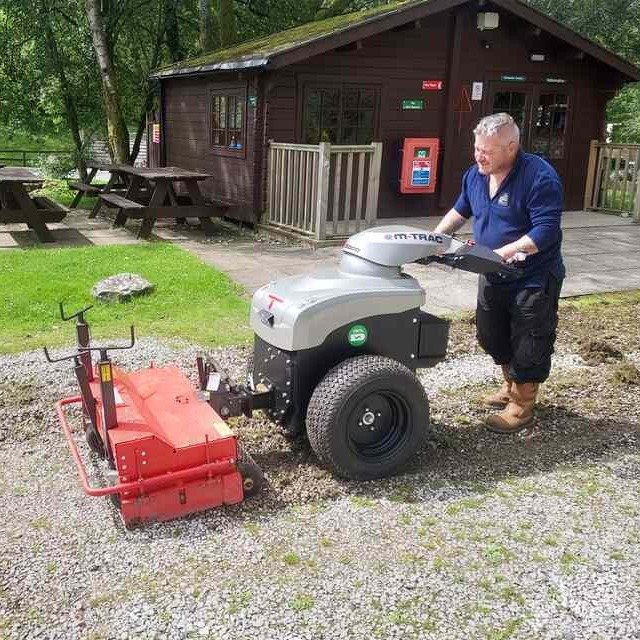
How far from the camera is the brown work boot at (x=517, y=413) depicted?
4.23 meters

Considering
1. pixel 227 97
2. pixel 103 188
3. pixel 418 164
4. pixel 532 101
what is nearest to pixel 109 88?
pixel 103 188

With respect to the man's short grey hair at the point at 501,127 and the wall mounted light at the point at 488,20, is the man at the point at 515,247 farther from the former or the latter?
the wall mounted light at the point at 488,20

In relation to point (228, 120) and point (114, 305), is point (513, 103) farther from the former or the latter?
point (114, 305)

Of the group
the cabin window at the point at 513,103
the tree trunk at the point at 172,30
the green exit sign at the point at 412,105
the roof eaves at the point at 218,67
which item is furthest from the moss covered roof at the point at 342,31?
the tree trunk at the point at 172,30

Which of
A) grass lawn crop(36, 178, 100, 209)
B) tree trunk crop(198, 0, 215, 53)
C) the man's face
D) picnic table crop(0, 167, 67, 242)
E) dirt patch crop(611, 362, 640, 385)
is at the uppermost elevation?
tree trunk crop(198, 0, 215, 53)

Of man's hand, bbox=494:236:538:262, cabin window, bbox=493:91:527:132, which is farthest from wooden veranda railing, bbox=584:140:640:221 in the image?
man's hand, bbox=494:236:538:262

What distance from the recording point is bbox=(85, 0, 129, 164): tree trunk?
1487 cm

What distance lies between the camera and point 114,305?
6.68 m

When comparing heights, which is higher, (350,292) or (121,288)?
(350,292)

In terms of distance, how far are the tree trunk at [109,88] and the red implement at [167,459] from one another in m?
13.2

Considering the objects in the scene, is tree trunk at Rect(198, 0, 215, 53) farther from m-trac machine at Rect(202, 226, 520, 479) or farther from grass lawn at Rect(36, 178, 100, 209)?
m-trac machine at Rect(202, 226, 520, 479)

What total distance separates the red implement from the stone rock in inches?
136

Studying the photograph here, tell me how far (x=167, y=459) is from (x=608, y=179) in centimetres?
1252

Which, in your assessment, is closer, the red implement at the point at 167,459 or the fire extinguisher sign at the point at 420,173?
the red implement at the point at 167,459
